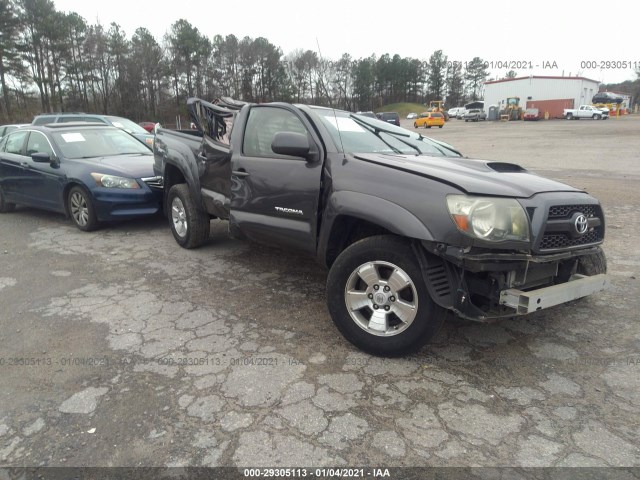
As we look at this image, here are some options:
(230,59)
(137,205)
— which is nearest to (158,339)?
(137,205)

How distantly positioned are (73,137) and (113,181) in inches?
60.6

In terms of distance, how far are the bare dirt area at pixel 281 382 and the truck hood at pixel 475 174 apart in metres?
1.16

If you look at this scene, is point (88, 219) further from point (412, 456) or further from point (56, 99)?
point (56, 99)

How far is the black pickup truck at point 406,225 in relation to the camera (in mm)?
2705

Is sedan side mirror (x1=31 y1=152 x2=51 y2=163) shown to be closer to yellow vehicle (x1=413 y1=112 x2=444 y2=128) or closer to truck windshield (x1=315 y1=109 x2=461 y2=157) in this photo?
truck windshield (x1=315 y1=109 x2=461 y2=157)

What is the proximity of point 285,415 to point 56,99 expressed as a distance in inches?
2274

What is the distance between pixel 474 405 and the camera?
260cm

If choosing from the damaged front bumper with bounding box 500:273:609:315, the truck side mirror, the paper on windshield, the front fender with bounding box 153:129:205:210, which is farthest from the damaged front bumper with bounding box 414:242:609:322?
the paper on windshield

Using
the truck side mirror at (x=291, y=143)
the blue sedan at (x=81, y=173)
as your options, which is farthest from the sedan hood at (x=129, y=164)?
the truck side mirror at (x=291, y=143)

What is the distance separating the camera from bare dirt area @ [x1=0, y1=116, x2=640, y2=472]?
229 centimetres

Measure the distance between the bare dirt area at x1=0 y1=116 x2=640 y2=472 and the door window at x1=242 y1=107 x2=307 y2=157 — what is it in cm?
136

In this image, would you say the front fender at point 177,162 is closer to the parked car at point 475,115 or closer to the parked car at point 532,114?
the parked car at point 532,114

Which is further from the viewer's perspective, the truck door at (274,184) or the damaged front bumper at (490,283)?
the truck door at (274,184)

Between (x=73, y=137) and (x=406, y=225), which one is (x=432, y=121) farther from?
(x=406, y=225)
